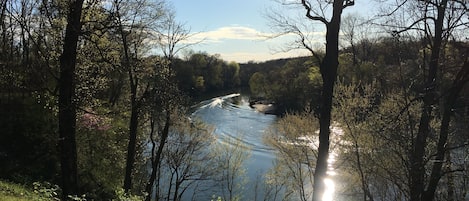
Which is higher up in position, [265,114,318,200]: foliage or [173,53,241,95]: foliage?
[173,53,241,95]: foliage

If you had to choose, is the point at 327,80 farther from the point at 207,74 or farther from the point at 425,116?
the point at 207,74

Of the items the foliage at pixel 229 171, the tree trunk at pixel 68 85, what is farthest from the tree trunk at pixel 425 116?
the foliage at pixel 229 171

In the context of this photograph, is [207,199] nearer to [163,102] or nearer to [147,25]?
[163,102]

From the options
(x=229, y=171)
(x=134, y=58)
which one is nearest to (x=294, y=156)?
(x=229, y=171)

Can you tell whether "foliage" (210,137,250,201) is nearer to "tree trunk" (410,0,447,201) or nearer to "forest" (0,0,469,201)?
"forest" (0,0,469,201)

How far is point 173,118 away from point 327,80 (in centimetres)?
1535

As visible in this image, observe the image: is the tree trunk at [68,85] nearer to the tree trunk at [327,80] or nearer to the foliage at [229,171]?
the tree trunk at [327,80]

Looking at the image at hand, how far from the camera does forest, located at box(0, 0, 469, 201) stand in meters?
8.39

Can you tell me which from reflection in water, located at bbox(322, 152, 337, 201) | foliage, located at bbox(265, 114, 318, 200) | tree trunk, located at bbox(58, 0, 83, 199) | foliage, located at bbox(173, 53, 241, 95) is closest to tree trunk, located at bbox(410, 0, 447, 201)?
tree trunk, located at bbox(58, 0, 83, 199)

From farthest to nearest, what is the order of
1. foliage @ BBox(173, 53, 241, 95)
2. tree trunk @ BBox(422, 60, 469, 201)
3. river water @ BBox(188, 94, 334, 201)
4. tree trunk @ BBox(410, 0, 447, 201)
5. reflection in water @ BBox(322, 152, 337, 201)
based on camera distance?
foliage @ BBox(173, 53, 241, 95) < river water @ BBox(188, 94, 334, 201) < reflection in water @ BBox(322, 152, 337, 201) < tree trunk @ BBox(410, 0, 447, 201) < tree trunk @ BBox(422, 60, 469, 201)

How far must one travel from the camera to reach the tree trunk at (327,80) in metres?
6.59

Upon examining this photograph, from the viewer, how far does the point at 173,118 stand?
21.3 meters

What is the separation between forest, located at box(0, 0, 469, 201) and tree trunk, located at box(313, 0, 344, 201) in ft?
0.06

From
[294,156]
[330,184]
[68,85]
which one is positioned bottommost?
[330,184]
